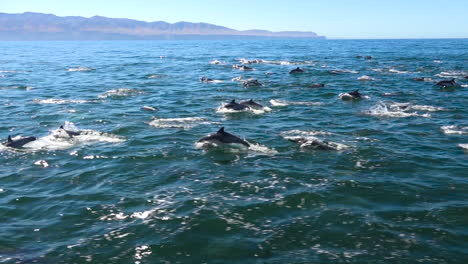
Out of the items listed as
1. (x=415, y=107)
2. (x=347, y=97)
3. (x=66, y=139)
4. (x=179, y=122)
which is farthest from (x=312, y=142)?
(x=347, y=97)

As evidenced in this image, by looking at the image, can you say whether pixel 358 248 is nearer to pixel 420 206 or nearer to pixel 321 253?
pixel 321 253

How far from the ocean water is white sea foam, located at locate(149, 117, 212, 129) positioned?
Answer: 71 mm

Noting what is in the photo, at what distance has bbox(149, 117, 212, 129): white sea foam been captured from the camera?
79.0 feet

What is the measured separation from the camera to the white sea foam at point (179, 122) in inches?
948

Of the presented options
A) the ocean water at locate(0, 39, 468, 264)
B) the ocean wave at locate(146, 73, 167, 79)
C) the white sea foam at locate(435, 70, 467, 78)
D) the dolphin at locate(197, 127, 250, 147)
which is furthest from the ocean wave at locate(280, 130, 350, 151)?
the white sea foam at locate(435, 70, 467, 78)

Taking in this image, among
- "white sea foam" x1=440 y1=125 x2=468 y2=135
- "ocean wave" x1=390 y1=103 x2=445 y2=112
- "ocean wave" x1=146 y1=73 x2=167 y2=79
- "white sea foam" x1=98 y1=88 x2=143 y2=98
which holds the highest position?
"ocean wave" x1=146 y1=73 x2=167 y2=79

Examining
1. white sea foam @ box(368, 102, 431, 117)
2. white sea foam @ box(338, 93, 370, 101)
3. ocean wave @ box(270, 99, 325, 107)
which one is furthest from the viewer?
white sea foam @ box(338, 93, 370, 101)

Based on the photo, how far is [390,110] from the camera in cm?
2781

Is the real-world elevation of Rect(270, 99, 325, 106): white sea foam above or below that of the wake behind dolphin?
above

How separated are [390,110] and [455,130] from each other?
605 cm

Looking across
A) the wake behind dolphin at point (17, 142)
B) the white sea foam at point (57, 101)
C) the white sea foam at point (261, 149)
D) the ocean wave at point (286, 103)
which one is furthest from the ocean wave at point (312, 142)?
the white sea foam at point (57, 101)

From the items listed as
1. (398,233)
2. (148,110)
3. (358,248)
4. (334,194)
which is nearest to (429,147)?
(334,194)

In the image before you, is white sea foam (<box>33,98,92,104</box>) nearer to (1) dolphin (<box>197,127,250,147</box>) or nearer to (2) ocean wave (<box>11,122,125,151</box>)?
(2) ocean wave (<box>11,122,125,151</box>)

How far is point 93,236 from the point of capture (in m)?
11.2
